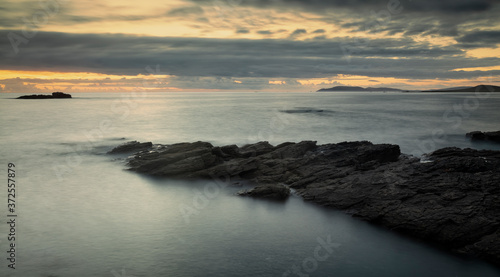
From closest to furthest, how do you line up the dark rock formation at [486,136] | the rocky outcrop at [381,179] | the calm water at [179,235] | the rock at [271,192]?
the calm water at [179,235], the rocky outcrop at [381,179], the rock at [271,192], the dark rock formation at [486,136]

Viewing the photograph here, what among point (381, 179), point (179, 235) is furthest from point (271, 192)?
point (179, 235)

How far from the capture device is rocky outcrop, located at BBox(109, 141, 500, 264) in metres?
19.5

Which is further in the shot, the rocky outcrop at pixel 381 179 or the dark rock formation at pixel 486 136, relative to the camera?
the dark rock formation at pixel 486 136

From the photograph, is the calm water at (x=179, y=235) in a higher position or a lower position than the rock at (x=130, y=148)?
lower

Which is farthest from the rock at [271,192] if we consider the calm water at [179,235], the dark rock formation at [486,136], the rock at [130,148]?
the dark rock formation at [486,136]

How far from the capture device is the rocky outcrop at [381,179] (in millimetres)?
19469

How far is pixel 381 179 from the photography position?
2491 centimetres

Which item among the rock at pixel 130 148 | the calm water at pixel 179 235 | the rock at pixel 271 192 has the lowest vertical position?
the calm water at pixel 179 235

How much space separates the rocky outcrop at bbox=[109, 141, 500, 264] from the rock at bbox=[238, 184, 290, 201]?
0.27 ft

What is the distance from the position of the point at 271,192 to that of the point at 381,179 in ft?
25.6

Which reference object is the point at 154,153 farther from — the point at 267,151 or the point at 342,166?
the point at 342,166

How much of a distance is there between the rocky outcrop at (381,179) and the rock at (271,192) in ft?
0.27

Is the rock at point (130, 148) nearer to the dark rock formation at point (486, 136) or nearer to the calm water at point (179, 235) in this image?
the calm water at point (179, 235)

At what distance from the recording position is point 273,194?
26750 mm
